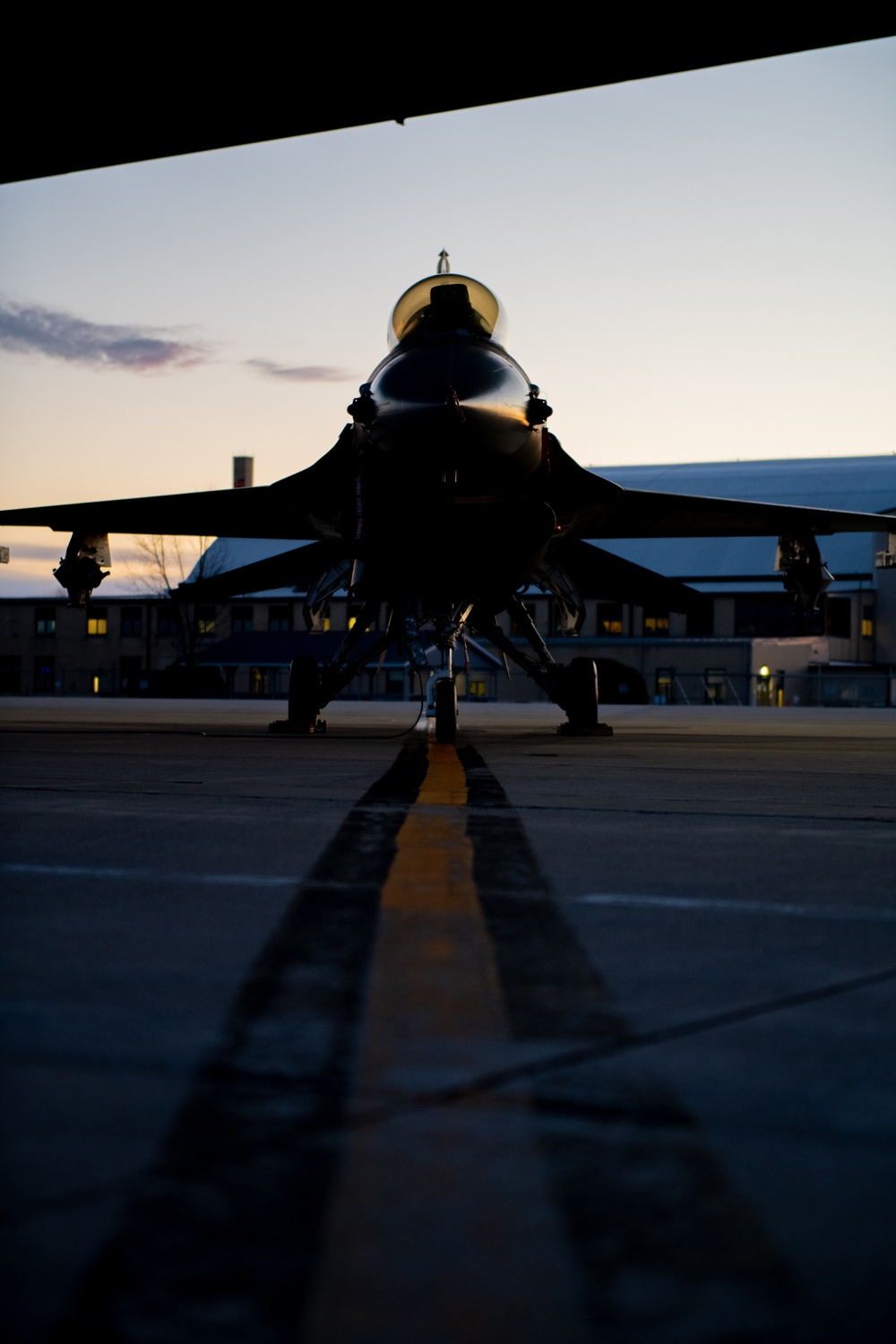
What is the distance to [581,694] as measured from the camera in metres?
15.6

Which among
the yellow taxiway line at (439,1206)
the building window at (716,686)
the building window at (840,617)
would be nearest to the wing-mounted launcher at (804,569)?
the yellow taxiway line at (439,1206)

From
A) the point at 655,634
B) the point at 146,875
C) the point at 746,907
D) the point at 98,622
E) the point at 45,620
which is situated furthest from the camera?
the point at 45,620

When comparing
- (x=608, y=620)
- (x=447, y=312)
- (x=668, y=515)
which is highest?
(x=447, y=312)

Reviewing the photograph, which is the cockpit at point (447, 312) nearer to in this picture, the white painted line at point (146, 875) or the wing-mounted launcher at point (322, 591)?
the wing-mounted launcher at point (322, 591)

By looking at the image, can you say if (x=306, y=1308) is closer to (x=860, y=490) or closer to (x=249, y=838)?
(x=249, y=838)

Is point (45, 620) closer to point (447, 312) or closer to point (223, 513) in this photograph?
point (223, 513)

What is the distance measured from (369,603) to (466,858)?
9532mm

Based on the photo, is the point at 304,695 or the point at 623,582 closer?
the point at 304,695

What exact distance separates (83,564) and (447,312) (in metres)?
7.37

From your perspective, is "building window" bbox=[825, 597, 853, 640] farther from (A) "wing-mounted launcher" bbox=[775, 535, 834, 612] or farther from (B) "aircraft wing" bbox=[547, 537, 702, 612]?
(A) "wing-mounted launcher" bbox=[775, 535, 834, 612]

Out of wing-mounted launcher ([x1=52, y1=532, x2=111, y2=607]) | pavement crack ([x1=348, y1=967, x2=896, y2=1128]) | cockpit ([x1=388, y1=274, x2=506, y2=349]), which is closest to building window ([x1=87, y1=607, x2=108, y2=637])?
wing-mounted launcher ([x1=52, y1=532, x2=111, y2=607])

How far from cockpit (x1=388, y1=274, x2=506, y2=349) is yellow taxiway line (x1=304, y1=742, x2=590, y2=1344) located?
1073 cm

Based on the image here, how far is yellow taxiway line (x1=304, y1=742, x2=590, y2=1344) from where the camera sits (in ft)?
4.40

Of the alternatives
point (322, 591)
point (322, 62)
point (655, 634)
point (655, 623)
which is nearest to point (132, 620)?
point (655, 623)
